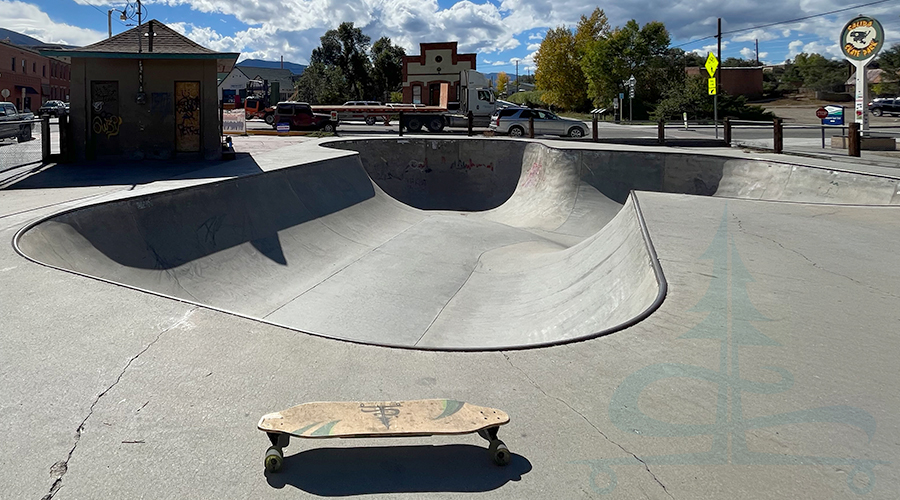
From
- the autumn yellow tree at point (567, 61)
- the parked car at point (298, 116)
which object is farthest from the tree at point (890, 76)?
the parked car at point (298, 116)

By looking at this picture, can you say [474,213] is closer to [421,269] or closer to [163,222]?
[421,269]

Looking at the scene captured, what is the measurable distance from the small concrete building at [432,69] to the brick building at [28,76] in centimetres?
3092

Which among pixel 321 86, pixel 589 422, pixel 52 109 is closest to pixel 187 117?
pixel 589 422

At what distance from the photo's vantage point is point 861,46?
21875 mm

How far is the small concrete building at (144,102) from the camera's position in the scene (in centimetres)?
1614

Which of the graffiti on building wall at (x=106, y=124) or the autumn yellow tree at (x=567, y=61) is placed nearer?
the graffiti on building wall at (x=106, y=124)

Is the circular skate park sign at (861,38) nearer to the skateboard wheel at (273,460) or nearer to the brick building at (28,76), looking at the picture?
the skateboard wheel at (273,460)

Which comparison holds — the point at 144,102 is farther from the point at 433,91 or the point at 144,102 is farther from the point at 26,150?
the point at 433,91

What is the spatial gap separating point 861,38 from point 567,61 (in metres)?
41.1

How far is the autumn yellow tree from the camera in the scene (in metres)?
60.4

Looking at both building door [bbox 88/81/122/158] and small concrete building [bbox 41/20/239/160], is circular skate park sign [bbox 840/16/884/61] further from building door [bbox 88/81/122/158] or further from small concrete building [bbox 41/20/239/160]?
building door [bbox 88/81/122/158]

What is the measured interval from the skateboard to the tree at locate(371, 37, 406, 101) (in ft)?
249

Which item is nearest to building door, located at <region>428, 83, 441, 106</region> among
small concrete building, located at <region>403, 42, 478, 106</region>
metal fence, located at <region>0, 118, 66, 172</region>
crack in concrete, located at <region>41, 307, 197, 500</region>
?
small concrete building, located at <region>403, 42, 478, 106</region>

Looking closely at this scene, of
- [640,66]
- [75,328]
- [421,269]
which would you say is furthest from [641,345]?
[640,66]
